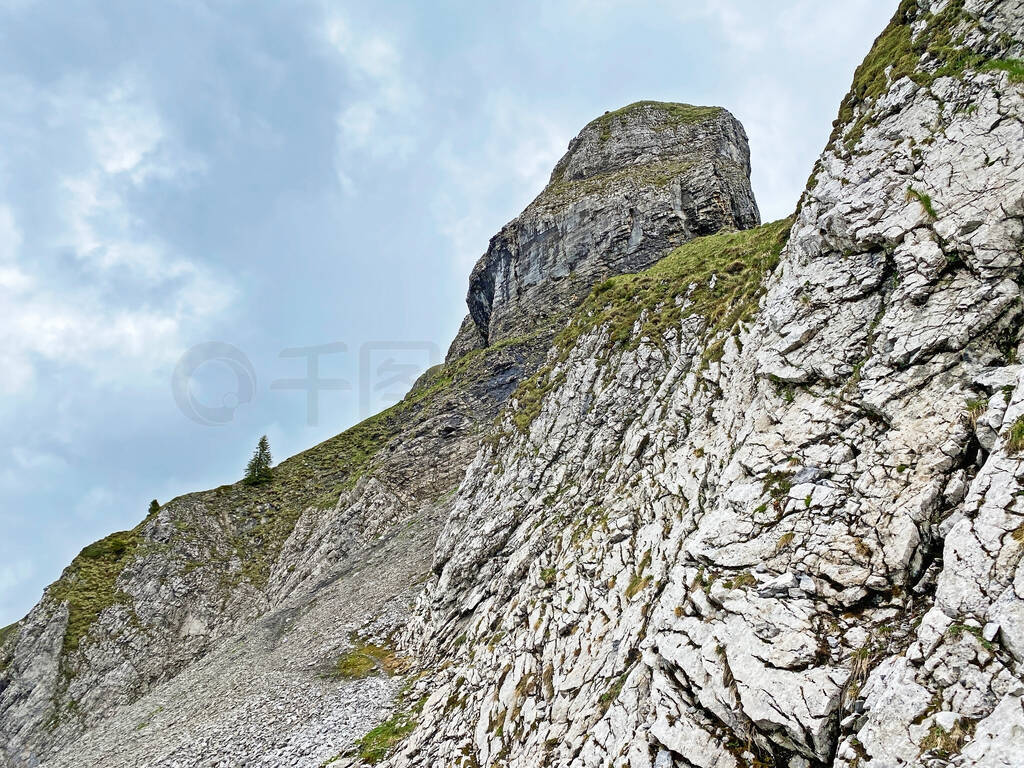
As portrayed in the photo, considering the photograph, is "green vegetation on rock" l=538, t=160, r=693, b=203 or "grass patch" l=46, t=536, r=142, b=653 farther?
"green vegetation on rock" l=538, t=160, r=693, b=203

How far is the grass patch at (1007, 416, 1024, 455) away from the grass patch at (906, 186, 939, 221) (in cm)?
724

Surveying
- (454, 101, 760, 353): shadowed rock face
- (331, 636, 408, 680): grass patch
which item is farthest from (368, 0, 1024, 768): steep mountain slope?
(454, 101, 760, 353): shadowed rock face

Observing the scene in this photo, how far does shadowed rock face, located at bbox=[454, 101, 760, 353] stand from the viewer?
6394cm

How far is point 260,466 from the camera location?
69312 mm

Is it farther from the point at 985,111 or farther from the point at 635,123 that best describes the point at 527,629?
the point at 635,123

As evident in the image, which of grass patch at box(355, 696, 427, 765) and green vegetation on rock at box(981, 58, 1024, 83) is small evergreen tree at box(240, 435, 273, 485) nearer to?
grass patch at box(355, 696, 427, 765)

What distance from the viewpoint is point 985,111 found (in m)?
14.2

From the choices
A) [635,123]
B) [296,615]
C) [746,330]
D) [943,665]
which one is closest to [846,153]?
[746,330]

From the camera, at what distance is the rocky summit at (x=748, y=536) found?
27.4 feet

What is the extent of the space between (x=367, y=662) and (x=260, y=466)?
5051 centimetres

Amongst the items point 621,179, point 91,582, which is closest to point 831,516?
point 91,582

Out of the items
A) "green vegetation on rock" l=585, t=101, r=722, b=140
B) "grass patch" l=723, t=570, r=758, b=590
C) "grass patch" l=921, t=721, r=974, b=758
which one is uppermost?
"green vegetation on rock" l=585, t=101, r=722, b=140

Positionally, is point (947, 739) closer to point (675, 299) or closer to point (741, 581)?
point (741, 581)

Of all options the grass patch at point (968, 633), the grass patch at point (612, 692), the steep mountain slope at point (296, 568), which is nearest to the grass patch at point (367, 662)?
the steep mountain slope at point (296, 568)
